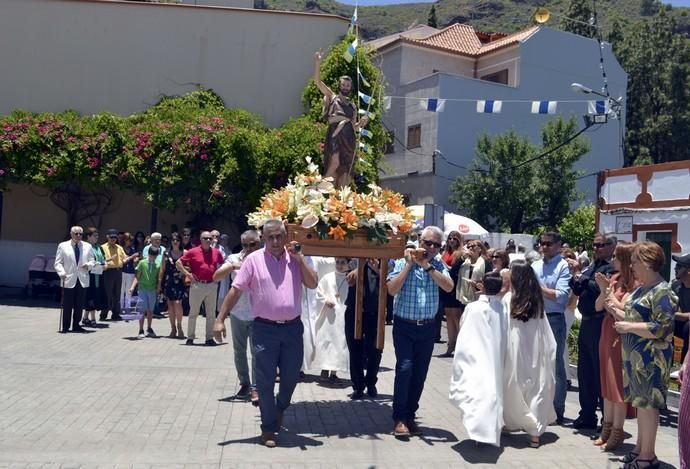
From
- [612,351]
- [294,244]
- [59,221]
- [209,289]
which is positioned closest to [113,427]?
[294,244]

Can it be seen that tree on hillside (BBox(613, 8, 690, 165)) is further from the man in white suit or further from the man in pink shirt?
the man in pink shirt

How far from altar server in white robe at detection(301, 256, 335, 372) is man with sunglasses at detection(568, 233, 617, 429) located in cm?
340

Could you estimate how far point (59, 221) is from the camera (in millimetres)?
24375

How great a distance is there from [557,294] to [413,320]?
1.67m

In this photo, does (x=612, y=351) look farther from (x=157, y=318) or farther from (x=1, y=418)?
(x=157, y=318)

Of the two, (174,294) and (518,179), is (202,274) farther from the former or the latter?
(518,179)

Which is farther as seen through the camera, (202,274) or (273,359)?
(202,274)

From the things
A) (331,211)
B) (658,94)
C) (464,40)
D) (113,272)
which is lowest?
(113,272)

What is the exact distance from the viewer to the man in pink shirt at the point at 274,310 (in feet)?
24.5

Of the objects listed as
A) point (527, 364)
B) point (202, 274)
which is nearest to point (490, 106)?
point (202, 274)

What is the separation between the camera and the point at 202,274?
14.2m

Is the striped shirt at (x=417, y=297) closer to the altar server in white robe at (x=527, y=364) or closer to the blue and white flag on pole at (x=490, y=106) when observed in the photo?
the altar server in white robe at (x=527, y=364)

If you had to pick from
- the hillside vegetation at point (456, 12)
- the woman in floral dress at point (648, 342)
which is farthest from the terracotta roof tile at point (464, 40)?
the hillside vegetation at point (456, 12)

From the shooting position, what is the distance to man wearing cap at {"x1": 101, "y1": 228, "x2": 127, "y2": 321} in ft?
Result: 56.4
